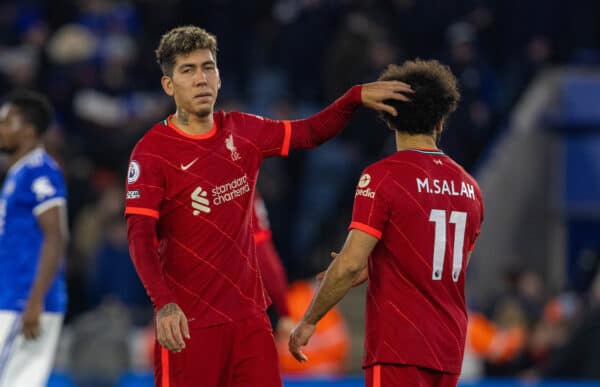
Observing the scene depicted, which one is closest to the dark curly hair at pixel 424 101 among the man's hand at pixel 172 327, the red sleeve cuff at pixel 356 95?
the red sleeve cuff at pixel 356 95

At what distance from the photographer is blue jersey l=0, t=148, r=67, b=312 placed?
7.81m

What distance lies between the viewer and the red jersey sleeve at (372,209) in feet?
19.5

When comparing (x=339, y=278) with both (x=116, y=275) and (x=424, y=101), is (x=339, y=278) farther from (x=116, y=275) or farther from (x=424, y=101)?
(x=116, y=275)

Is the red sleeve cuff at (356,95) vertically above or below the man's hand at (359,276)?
above

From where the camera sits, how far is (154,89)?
16000 mm

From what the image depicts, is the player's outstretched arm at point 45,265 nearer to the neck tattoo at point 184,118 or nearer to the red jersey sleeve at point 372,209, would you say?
the neck tattoo at point 184,118

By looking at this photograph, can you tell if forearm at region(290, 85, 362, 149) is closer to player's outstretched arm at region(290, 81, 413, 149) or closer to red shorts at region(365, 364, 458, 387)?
player's outstretched arm at region(290, 81, 413, 149)

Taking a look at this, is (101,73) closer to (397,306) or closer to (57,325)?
(57,325)

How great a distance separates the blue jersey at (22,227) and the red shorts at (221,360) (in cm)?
178

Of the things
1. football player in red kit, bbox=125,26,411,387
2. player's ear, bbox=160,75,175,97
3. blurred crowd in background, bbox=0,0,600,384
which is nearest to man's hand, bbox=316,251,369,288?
football player in red kit, bbox=125,26,411,387

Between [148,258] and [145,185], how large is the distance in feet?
A: 1.07

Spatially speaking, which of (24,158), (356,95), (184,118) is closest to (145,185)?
(184,118)

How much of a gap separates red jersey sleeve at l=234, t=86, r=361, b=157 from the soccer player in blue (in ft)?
5.81

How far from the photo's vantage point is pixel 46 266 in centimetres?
772
